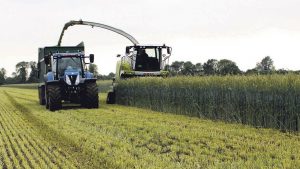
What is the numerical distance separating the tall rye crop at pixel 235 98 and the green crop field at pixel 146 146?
2.08 ft

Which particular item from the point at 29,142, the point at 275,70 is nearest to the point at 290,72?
the point at 275,70

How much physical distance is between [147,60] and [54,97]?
240 inches

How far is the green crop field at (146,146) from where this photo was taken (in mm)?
7797

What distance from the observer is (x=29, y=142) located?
10.9 meters

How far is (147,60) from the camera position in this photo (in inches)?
950

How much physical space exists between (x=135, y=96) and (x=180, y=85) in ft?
18.5

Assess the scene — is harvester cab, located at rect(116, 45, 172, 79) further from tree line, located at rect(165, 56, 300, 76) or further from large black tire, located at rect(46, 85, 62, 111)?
large black tire, located at rect(46, 85, 62, 111)

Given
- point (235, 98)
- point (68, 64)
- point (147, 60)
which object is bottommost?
point (235, 98)

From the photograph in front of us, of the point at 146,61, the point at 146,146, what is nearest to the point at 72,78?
the point at 146,61

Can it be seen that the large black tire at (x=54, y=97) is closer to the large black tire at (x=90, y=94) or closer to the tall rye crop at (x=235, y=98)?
the large black tire at (x=90, y=94)

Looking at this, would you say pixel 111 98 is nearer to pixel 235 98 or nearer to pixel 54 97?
pixel 54 97

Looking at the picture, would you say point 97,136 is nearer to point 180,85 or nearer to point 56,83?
point 180,85

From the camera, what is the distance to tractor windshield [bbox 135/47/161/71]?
78.9 ft

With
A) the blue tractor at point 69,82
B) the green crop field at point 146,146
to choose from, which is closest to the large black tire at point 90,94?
the blue tractor at point 69,82
